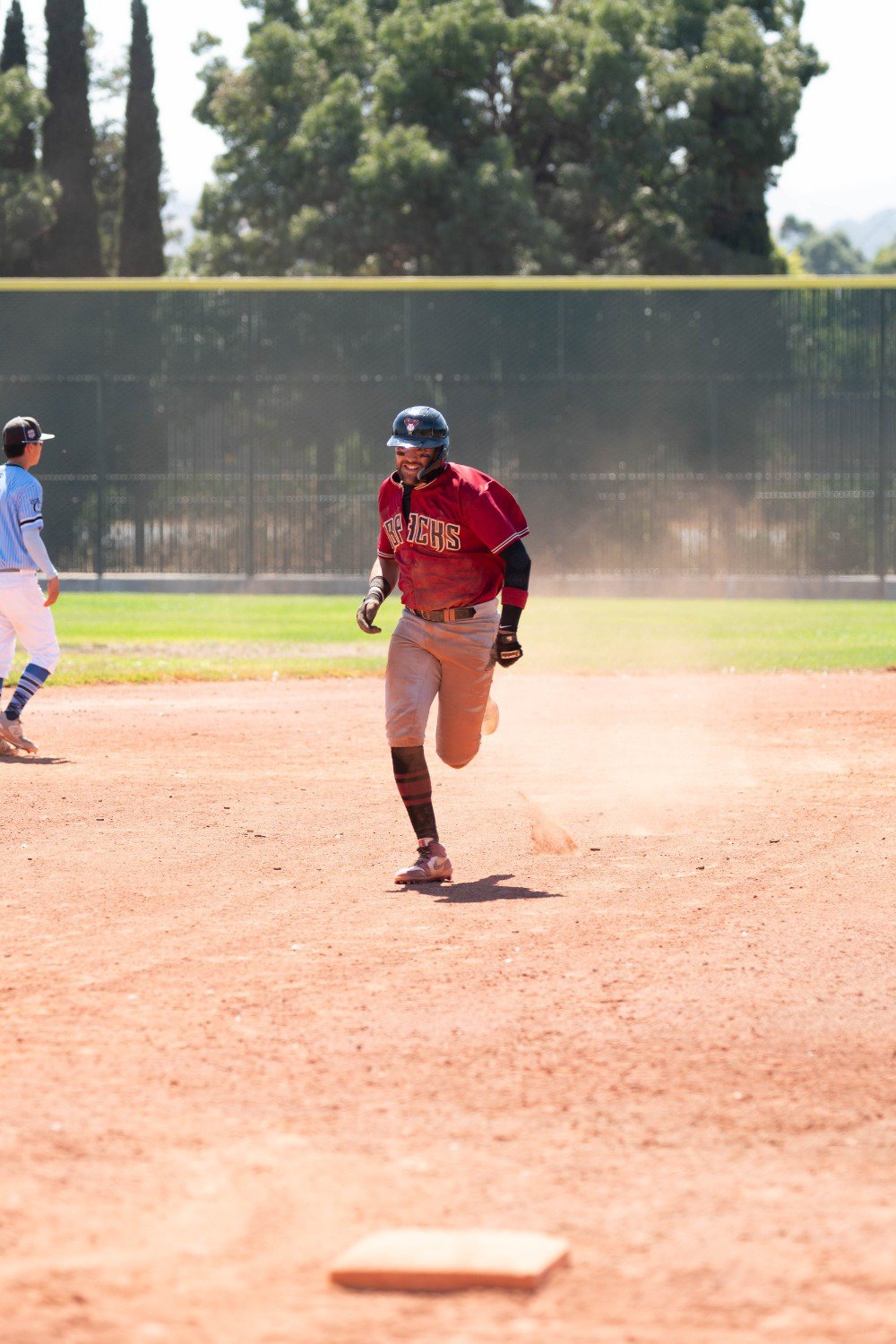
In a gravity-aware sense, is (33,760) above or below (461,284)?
below

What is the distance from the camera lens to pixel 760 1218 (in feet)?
12.3

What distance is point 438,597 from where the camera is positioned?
767cm

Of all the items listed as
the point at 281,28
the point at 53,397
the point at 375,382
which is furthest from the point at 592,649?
the point at 281,28

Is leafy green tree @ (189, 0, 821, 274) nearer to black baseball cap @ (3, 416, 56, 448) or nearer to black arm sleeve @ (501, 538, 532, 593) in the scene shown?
black baseball cap @ (3, 416, 56, 448)

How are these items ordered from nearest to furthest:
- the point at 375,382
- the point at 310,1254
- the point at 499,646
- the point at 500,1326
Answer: the point at 500,1326
the point at 310,1254
the point at 499,646
the point at 375,382

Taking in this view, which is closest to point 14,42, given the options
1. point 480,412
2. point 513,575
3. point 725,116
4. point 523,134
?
point 523,134

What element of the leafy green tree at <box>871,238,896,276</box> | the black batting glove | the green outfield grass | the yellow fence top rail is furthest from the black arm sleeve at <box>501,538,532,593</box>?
the leafy green tree at <box>871,238,896,276</box>

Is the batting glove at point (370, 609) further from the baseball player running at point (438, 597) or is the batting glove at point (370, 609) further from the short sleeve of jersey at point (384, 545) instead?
the short sleeve of jersey at point (384, 545)

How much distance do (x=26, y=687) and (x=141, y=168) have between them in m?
33.7

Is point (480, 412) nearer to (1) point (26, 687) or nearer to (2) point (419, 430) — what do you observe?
(1) point (26, 687)

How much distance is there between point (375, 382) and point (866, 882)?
22680mm

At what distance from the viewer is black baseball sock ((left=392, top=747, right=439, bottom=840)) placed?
7.68 meters

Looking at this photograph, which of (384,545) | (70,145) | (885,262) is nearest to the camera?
(384,545)

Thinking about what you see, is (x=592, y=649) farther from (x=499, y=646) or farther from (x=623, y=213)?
(x=623, y=213)
